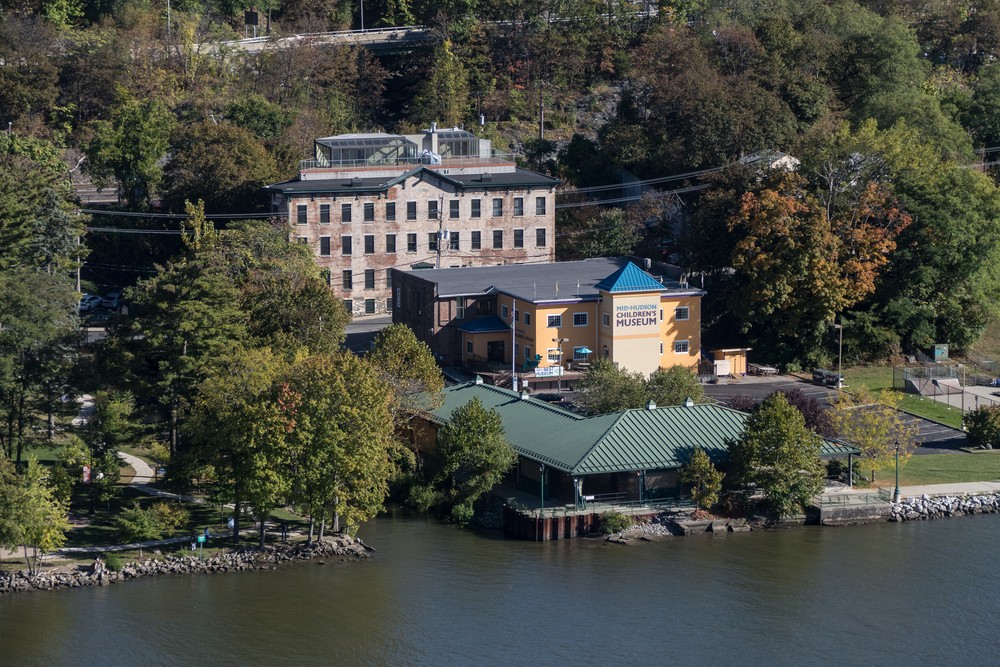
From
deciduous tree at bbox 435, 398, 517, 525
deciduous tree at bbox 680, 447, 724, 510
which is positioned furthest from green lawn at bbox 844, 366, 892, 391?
deciduous tree at bbox 435, 398, 517, 525

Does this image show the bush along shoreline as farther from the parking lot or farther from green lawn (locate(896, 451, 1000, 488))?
the parking lot

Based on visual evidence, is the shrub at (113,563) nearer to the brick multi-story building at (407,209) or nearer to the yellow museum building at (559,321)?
the yellow museum building at (559,321)

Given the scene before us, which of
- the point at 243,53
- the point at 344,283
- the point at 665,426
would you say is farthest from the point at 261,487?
the point at 243,53

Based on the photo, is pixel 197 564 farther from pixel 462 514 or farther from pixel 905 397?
pixel 905 397

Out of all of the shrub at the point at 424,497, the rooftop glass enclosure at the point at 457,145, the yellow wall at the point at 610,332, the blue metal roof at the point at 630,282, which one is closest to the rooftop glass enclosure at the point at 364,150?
the rooftop glass enclosure at the point at 457,145

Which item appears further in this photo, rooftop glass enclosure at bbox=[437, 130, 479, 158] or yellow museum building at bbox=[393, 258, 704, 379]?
rooftop glass enclosure at bbox=[437, 130, 479, 158]
